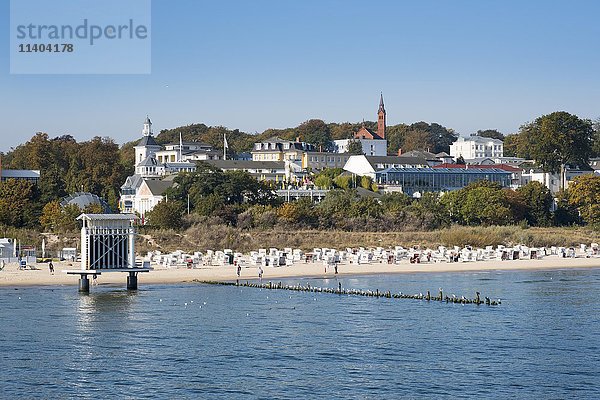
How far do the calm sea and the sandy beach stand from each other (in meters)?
3.11

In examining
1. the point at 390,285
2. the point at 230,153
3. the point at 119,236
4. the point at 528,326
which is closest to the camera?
the point at 528,326

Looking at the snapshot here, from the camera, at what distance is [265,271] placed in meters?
59.9

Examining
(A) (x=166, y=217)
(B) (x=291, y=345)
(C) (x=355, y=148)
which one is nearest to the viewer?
(B) (x=291, y=345)

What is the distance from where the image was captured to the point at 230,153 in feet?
458

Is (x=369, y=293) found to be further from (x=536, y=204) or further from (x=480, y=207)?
(x=536, y=204)

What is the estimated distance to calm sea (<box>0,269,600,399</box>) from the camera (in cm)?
2942

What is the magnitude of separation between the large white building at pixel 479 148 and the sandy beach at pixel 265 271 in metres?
90.5

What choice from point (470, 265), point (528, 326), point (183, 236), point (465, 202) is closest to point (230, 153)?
point (465, 202)

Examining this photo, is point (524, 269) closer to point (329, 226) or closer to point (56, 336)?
point (329, 226)

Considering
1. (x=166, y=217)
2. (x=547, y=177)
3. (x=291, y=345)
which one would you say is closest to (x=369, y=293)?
(x=291, y=345)

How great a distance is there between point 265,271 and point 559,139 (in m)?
50.3

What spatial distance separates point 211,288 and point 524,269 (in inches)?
839

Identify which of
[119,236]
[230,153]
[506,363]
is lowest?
[506,363]

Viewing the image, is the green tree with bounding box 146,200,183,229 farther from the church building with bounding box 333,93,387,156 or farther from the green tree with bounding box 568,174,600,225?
the church building with bounding box 333,93,387,156
